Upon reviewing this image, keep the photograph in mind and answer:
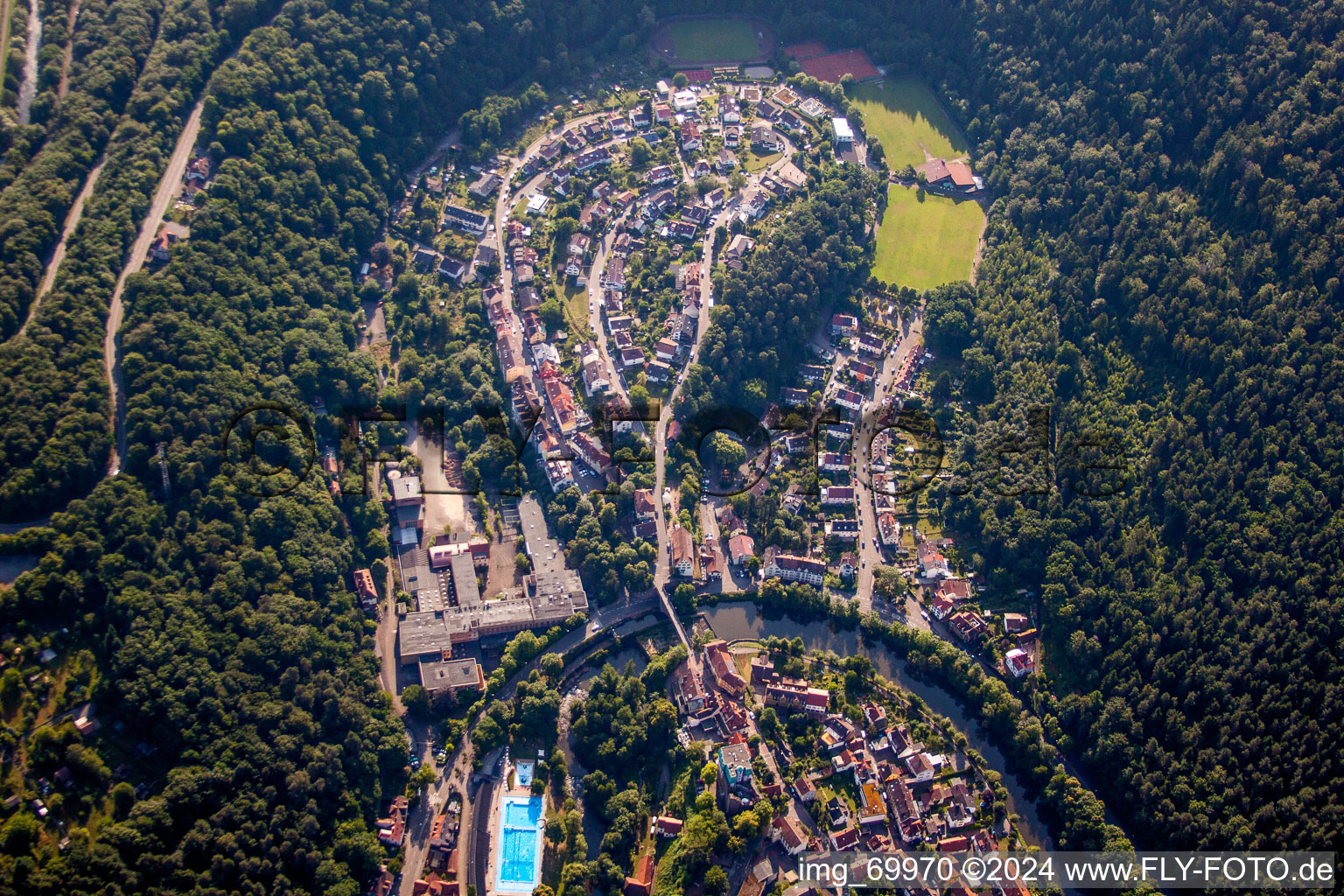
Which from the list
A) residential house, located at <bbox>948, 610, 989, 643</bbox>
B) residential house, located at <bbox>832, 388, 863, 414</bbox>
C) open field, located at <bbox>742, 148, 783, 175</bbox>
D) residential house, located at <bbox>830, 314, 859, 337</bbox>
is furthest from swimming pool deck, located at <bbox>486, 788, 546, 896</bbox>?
open field, located at <bbox>742, 148, 783, 175</bbox>

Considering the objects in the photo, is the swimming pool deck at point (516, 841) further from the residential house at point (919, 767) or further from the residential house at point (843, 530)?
the residential house at point (843, 530)

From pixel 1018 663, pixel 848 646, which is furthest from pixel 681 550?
pixel 1018 663

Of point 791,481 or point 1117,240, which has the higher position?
point 1117,240

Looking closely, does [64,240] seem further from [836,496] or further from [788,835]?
[788,835]

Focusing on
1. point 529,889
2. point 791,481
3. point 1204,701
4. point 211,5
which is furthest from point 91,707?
point 1204,701

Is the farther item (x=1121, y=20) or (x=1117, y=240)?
(x=1121, y=20)

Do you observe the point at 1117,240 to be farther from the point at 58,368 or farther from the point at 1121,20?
the point at 58,368

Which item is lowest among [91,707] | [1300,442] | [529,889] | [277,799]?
[529,889]
